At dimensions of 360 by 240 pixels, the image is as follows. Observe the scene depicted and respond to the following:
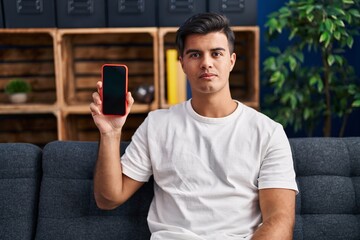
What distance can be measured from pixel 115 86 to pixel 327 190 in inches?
28.2

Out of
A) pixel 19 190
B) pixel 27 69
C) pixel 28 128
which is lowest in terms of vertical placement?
pixel 28 128

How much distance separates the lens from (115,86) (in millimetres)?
1231

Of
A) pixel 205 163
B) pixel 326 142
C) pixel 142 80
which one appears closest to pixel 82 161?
pixel 205 163

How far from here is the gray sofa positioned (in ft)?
4.51

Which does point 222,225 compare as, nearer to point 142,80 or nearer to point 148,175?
point 148,175

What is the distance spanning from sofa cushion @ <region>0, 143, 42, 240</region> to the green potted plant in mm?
1228

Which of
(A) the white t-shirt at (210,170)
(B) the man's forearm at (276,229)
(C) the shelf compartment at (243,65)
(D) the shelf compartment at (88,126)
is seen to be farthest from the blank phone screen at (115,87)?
(D) the shelf compartment at (88,126)

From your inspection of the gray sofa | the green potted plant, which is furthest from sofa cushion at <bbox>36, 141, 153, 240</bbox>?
the green potted plant

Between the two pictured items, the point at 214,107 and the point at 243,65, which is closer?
the point at 214,107

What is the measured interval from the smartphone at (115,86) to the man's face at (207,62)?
0.21 meters

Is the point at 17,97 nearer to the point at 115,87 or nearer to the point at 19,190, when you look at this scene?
the point at 19,190

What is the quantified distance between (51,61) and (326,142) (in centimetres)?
172

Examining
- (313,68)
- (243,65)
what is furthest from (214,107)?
(243,65)

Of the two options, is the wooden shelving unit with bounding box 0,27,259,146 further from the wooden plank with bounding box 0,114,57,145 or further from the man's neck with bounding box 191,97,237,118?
the man's neck with bounding box 191,97,237,118
